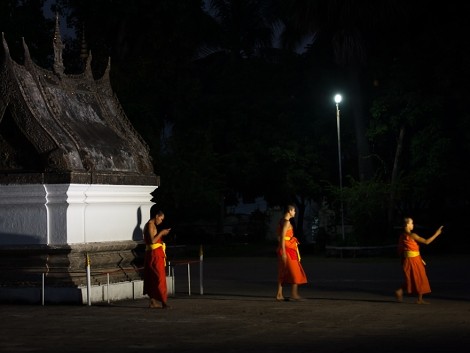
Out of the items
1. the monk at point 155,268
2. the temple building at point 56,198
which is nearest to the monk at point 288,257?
the monk at point 155,268

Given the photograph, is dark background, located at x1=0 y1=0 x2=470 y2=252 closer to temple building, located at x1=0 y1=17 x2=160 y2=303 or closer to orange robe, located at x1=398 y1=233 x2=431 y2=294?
temple building, located at x1=0 y1=17 x2=160 y2=303

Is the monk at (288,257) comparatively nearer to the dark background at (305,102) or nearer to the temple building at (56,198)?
the temple building at (56,198)

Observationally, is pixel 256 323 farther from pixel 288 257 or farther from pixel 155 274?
pixel 288 257

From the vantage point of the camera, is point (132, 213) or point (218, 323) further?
point (132, 213)

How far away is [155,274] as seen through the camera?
748 inches

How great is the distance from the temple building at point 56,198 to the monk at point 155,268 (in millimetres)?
1059

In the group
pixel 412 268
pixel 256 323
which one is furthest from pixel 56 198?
pixel 412 268

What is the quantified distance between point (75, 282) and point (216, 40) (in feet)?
133

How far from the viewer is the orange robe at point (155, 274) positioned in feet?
62.0

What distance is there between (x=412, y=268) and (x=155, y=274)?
14.6ft

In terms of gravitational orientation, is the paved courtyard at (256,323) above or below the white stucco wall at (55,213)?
below

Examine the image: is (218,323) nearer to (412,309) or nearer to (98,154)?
(412,309)

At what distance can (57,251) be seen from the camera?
20.0m

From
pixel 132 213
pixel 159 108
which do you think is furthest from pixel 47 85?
pixel 159 108
